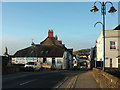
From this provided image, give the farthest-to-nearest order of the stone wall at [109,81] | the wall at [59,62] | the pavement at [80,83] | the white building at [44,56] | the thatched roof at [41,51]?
the thatched roof at [41,51]
the white building at [44,56]
the wall at [59,62]
the pavement at [80,83]
the stone wall at [109,81]

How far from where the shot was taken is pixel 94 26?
1705 centimetres

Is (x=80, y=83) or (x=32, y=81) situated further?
(x=32, y=81)

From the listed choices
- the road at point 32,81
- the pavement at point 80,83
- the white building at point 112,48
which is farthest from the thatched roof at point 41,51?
the pavement at point 80,83

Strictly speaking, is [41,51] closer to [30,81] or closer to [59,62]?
[59,62]

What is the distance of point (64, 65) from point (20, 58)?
580 inches

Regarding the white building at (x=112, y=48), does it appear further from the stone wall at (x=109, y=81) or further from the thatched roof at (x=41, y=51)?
the thatched roof at (x=41, y=51)

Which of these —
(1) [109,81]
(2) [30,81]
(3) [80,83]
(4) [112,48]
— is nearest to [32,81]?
(2) [30,81]

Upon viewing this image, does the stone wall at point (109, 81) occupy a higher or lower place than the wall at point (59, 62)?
higher

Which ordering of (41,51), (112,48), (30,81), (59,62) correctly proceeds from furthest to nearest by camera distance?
(41,51) → (59,62) → (112,48) → (30,81)

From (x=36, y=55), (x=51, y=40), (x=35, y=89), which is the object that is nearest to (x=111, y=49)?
(x=35, y=89)

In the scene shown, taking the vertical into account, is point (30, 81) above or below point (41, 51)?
below

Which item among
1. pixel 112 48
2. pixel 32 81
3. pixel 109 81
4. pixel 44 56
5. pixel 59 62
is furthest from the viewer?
pixel 44 56

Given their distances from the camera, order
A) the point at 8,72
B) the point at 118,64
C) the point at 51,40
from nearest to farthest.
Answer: the point at 8,72, the point at 118,64, the point at 51,40

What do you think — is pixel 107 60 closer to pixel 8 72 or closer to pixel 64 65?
pixel 8 72
